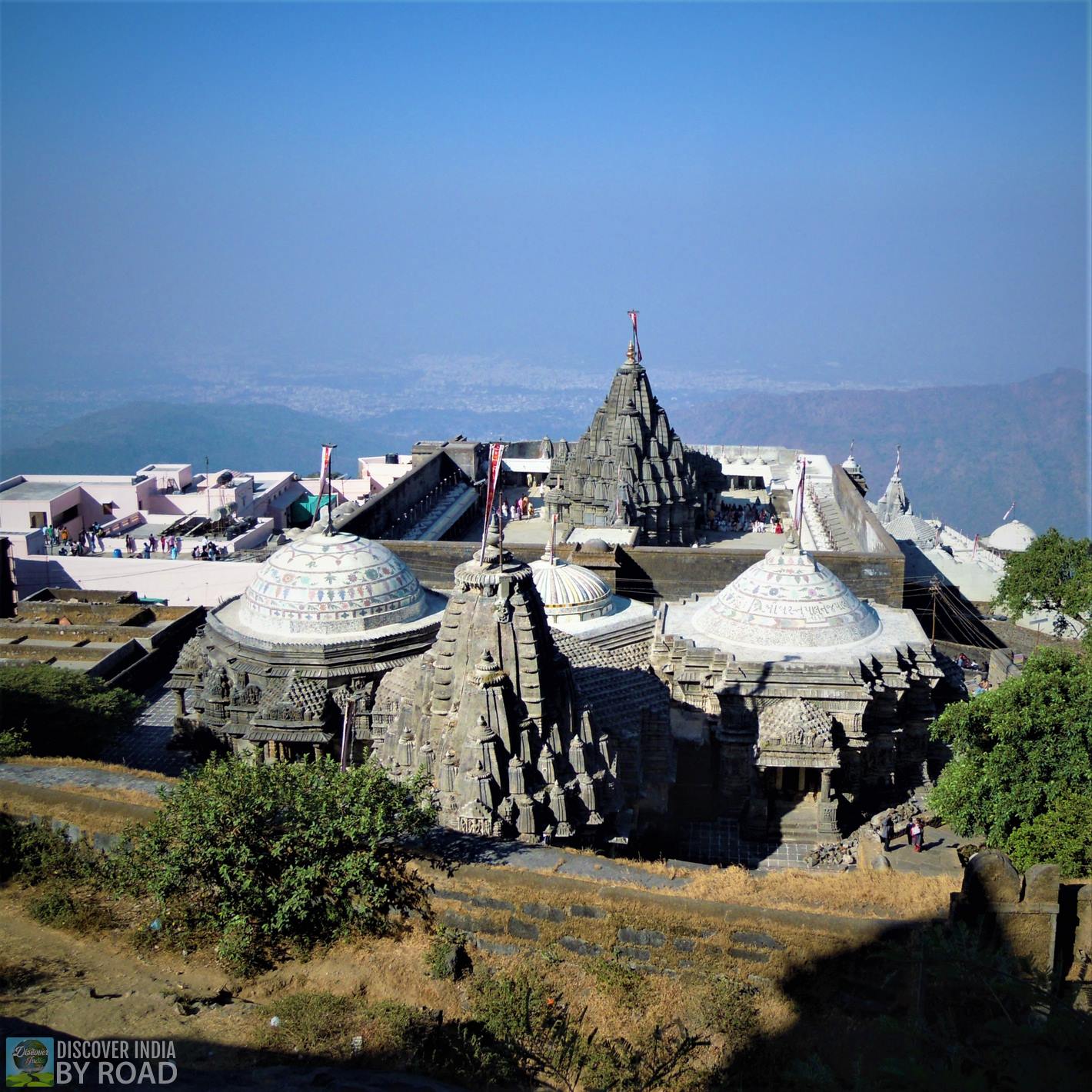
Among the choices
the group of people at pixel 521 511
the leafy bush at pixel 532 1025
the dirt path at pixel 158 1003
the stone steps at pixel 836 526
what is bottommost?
the leafy bush at pixel 532 1025

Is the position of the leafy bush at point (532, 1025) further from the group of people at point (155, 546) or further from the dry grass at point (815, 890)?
the group of people at point (155, 546)

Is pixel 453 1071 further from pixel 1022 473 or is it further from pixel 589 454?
pixel 1022 473

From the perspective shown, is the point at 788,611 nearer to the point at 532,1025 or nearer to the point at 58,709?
the point at 532,1025

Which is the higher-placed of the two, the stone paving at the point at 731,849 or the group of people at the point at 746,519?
the group of people at the point at 746,519

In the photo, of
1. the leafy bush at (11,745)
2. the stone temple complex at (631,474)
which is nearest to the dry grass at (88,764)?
the leafy bush at (11,745)

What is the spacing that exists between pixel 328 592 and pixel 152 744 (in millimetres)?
6555

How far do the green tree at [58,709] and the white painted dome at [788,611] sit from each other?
14.0 metres

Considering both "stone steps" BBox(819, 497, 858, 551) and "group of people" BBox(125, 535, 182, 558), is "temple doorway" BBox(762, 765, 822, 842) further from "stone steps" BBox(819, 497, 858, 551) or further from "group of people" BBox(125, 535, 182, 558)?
"group of people" BBox(125, 535, 182, 558)

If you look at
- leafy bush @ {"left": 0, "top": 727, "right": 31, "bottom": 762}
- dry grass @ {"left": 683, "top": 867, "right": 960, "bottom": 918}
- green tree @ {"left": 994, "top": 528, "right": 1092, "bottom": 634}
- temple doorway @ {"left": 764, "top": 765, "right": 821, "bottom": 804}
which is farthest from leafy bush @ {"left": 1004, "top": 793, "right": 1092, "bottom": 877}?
green tree @ {"left": 994, "top": 528, "right": 1092, "bottom": 634}

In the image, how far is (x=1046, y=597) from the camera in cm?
3659

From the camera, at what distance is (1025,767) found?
18016 mm

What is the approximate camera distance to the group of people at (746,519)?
5322cm

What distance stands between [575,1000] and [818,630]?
13.6m

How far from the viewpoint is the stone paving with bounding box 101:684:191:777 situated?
83.3 ft
